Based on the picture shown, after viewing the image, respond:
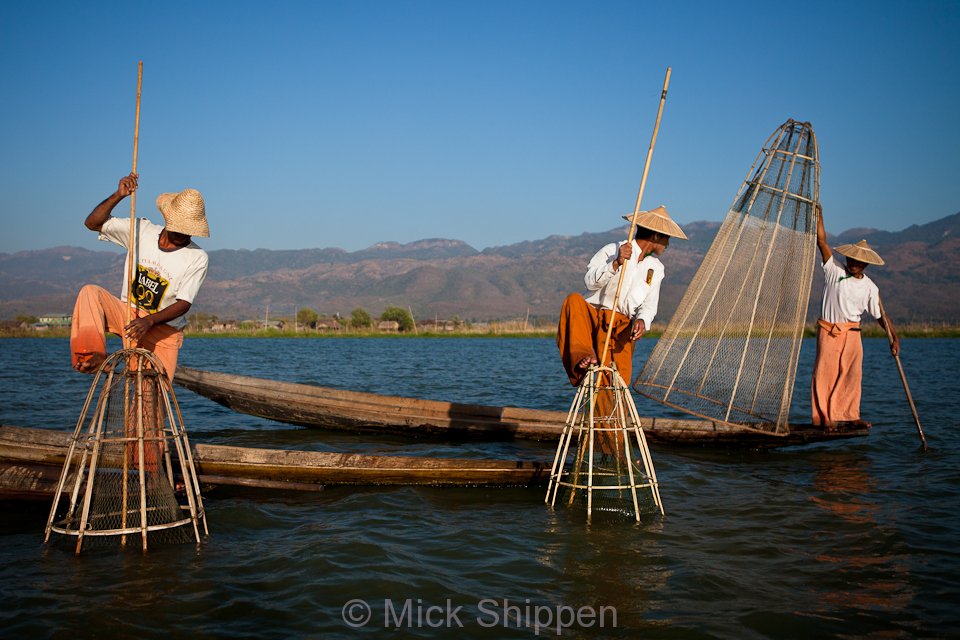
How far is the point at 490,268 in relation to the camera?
537 feet

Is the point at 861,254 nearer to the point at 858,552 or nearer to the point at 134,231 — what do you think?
the point at 858,552

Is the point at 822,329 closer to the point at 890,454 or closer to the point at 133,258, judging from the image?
the point at 890,454

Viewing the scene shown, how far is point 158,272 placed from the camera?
4902 mm

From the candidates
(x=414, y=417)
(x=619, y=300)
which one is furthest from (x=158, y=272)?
(x=414, y=417)

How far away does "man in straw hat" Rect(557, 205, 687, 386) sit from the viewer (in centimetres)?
542

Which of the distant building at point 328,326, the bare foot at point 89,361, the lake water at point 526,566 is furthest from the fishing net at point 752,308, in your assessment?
the distant building at point 328,326

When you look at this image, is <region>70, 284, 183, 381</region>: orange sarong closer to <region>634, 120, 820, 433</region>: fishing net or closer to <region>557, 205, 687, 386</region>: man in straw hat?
<region>557, 205, 687, 386</region>: man in straw hat

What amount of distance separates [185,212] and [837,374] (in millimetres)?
6916

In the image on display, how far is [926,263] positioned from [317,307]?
108555 millimetres

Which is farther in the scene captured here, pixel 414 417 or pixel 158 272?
pixel 414 417

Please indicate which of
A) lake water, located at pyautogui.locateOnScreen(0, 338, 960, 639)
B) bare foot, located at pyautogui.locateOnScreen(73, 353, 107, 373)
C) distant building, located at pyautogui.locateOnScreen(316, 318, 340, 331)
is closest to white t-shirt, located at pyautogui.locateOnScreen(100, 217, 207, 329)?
bare foot, located at pyautogui.locateOnScreen(73, 353, 107, 373)

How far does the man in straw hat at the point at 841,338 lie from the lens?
7.68 metres

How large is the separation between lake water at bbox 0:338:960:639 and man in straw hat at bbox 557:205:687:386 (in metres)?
1.32

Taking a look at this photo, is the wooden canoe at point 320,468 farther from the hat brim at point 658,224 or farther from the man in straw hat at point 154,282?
the hat brim at point 658,224
